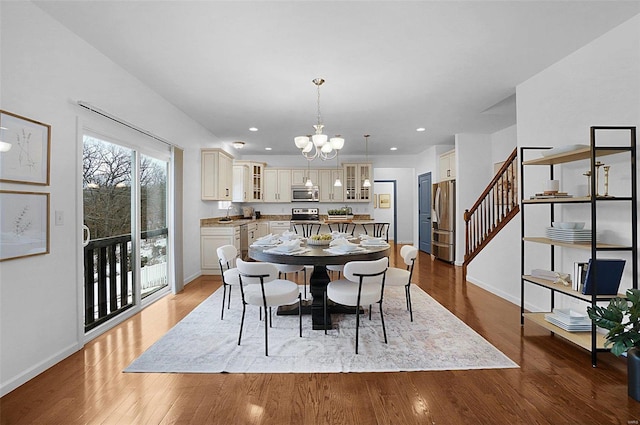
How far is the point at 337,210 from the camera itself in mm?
7910

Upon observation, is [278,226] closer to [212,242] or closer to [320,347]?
[212,242]

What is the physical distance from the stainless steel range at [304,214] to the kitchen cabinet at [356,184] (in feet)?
2.92

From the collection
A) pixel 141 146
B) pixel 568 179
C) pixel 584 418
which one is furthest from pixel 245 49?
pixel 584 418

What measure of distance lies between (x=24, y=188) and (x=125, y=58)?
159cm

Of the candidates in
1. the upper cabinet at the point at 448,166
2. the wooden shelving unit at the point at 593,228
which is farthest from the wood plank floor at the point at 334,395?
the upper cabinet at the point at 448,166

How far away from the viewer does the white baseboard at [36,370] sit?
81.5 inches

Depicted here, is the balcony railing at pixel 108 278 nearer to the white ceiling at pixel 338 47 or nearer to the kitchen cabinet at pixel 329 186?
the white ceiling at pixel 338 47

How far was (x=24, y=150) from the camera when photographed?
221 cm

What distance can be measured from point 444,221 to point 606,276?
4448 millimetres

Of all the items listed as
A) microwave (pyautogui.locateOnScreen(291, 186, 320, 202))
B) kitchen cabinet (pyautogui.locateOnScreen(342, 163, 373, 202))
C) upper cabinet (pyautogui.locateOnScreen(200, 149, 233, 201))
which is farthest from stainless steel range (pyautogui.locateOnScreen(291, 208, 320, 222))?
upper cabinet (pyautogui.locateOnScreen(200, 149, 233, 201))

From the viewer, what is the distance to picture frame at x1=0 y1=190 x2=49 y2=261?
2.08m

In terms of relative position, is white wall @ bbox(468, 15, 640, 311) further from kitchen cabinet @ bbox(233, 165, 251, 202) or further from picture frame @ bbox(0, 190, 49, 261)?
kitchen cabinet @ bbox(233, 165, 251, 202)

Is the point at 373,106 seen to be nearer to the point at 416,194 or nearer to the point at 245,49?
the point at 245,49

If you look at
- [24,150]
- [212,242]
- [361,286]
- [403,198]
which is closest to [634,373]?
[361,286]
